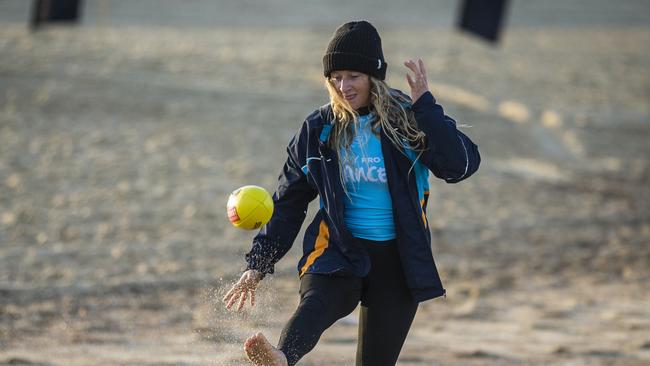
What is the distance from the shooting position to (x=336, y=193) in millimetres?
3863

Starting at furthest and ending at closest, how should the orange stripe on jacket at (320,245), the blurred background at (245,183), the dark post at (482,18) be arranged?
the dark post at (482,18)
the blurred background at (245,183)
the orange stripe on jacket at (320,245)

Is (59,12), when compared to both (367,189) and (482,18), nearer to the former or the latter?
(482,18)

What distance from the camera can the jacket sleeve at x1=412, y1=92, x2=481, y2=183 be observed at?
372cm

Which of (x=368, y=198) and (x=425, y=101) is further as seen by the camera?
(x=368, y=198)

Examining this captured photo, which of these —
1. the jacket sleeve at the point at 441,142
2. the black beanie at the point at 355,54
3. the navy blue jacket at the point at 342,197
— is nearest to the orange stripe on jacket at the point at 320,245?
the navy blue jacket at the point at 342,197

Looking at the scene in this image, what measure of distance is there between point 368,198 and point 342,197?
0.10 metres

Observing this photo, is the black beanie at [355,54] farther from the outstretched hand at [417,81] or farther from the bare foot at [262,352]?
the bare foot at [262,352]

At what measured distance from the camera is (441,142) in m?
3.72

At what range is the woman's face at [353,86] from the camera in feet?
12.7

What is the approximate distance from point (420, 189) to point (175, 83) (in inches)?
474

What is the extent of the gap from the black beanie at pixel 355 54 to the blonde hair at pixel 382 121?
1.9 inches

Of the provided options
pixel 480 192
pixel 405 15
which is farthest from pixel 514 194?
pixel 405 15

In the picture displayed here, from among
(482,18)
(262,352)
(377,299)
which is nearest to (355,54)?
(377,299)

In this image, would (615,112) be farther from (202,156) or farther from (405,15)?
(405,15)
